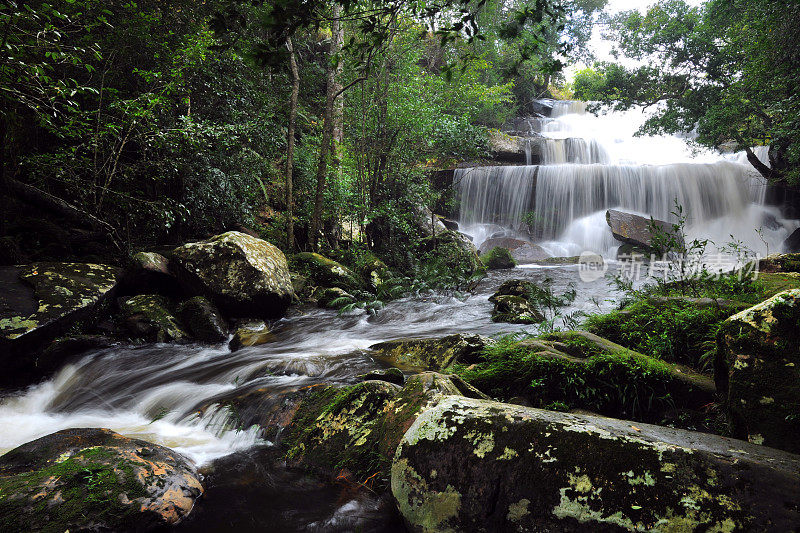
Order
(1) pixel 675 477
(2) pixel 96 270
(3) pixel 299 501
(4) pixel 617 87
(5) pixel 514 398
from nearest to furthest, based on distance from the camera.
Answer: (1) pixel 675 477, (3) pixel 299 501, (5) pixel 514 398, (2) pixel 96 270, (4) pixel 617 87

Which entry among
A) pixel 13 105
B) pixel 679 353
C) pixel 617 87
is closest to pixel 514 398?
pixel 679 353

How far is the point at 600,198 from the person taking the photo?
1934 cm

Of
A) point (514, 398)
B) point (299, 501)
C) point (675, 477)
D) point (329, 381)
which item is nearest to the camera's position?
point (675, 477)

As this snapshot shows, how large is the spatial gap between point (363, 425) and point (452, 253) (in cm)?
1015

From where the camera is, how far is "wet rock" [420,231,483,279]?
39.2 feet

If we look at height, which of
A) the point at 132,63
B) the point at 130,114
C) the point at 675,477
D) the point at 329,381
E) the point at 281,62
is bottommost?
the point at 329,381

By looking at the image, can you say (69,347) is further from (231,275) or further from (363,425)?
(363,425)

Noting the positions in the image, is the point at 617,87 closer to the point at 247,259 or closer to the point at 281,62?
the point at 247,259

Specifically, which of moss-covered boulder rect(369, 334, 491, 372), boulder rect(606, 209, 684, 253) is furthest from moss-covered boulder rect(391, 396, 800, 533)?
boulder rect(606, 209, 684, 253)

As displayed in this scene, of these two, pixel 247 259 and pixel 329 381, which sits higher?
pixel 247 259

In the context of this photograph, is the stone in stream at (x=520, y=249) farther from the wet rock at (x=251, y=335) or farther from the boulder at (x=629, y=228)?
the wet rock at (x=251, y=335)

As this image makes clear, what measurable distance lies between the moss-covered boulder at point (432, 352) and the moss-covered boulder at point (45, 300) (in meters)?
4.04

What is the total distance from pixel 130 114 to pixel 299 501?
21.2 ft

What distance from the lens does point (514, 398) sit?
9.60 feet
